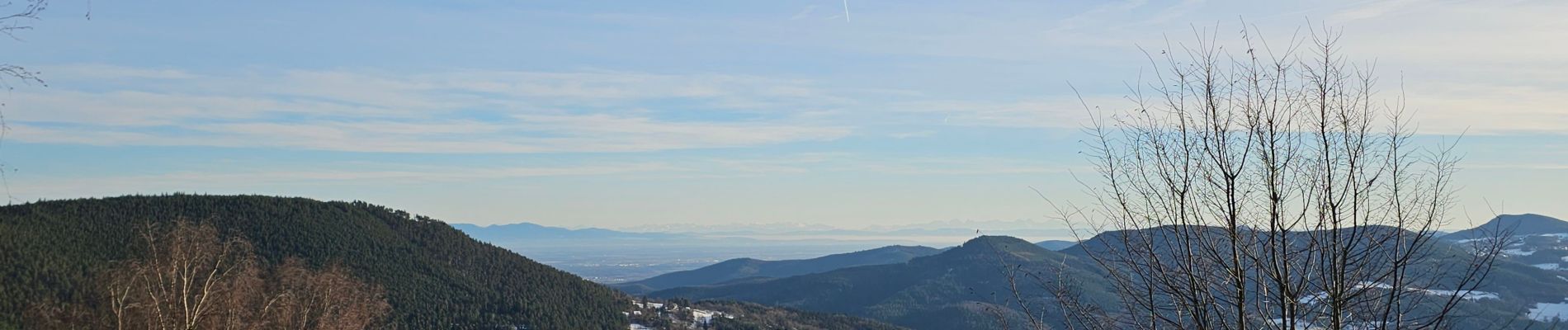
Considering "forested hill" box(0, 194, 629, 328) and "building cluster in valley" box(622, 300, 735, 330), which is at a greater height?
"forested hill" box(0, 194, 629, 328)

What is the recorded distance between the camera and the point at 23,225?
292ft

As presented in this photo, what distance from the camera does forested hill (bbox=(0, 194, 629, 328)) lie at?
85.7 metres

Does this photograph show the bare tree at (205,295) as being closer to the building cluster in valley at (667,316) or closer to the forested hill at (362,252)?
the forested hill at (362,252)

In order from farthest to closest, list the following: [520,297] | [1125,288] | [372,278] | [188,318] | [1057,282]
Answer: [520,297] < [372,278] < [188,318] < [1057,282] < [1125,288]

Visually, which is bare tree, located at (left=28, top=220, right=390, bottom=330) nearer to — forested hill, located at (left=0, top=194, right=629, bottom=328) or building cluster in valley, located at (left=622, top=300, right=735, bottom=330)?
forested hill, located at (left=0, top=194, right=629, bottom=328)

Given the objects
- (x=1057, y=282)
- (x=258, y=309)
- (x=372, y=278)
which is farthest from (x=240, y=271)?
(x=372, y=278)

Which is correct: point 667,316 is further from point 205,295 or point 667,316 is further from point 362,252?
point 205,295

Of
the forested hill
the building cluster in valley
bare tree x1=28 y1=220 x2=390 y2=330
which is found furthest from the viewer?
the building cluster in valley

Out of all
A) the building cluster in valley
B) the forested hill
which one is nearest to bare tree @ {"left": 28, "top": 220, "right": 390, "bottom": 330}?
the forested hill

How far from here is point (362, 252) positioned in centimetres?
12338

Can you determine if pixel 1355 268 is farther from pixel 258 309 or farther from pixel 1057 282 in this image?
pixel 258 309

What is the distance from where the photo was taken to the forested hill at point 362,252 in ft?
281

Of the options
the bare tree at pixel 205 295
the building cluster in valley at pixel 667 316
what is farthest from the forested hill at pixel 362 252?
the bare tree at pixel 205 295

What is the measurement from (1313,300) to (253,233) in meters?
127
